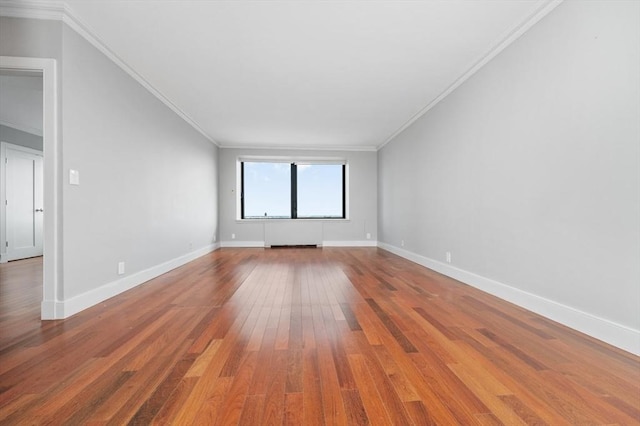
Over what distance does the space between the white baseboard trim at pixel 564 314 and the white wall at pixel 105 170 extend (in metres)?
3.86

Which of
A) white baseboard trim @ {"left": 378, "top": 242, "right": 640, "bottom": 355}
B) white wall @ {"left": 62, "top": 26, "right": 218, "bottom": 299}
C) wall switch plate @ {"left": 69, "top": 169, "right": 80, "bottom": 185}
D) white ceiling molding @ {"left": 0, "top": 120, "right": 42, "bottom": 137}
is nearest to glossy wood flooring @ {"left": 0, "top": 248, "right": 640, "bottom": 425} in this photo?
white baseboard trim @ {"left": 378, "top": 242, "right": 640, "bottom": 355}

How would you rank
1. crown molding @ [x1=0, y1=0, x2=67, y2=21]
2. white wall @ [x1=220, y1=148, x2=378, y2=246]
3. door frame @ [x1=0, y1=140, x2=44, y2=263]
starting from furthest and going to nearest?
white wall @ [x1=220, y1=148, x2=378, y2=246] → door frame @ [x1=0, y1=140, x2=44, y2=263] → crown molding @ [x1=0, y1=0, x2=67, y2=21]

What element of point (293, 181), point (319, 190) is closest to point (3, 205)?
point (293, 181)

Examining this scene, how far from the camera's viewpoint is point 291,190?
780 cm

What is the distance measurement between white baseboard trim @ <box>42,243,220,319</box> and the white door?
12.5ft

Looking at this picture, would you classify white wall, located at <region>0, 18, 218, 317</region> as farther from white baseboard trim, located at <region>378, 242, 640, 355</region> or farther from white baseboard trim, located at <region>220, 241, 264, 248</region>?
white baseboard trim, located at <region>378, 242, 640, 355</region>

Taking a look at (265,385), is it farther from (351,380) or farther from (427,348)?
(427,348)

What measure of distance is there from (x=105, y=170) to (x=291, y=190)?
5090 mm

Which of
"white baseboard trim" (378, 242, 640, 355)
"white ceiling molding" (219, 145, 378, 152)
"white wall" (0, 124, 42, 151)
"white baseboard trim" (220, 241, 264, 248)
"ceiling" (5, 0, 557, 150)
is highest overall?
"ceiling" (5, 0, 557, 150)

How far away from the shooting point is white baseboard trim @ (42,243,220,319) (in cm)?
232

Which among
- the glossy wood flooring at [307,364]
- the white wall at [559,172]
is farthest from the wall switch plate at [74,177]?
the white wall at [559,172]

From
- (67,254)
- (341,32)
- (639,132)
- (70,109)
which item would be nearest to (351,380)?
(639,132)

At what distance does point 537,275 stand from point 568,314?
371mm

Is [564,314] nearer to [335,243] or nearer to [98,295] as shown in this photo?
[98,295]
